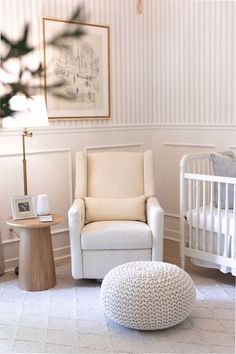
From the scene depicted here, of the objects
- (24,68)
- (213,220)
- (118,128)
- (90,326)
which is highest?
(24,68)

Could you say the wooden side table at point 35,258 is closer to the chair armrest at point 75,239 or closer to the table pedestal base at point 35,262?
the table pedestal base at point 35,262

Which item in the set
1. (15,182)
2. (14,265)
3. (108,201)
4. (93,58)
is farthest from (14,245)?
(93,58)

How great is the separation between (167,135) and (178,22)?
1.03m

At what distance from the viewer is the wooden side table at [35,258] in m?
3.18

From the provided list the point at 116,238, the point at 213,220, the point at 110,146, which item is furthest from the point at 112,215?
the point at 110,146

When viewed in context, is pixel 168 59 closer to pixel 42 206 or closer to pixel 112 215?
pixel 112 215

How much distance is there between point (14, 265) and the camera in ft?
12.0

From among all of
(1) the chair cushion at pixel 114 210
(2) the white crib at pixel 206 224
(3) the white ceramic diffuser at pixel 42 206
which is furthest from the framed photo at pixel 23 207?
(2) the white crib at pixel 206 224

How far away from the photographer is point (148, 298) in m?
2.44

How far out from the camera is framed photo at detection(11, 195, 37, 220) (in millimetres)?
3260

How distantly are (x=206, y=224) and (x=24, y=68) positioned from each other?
9.63ft

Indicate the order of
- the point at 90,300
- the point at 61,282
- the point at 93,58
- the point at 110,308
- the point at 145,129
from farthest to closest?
the point at 145,129, the point at 93,58, the point at 61,282, the point at 90,300, the point at 110,308

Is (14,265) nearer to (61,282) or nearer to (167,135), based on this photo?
(61,282)

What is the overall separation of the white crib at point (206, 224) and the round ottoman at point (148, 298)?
644mm
